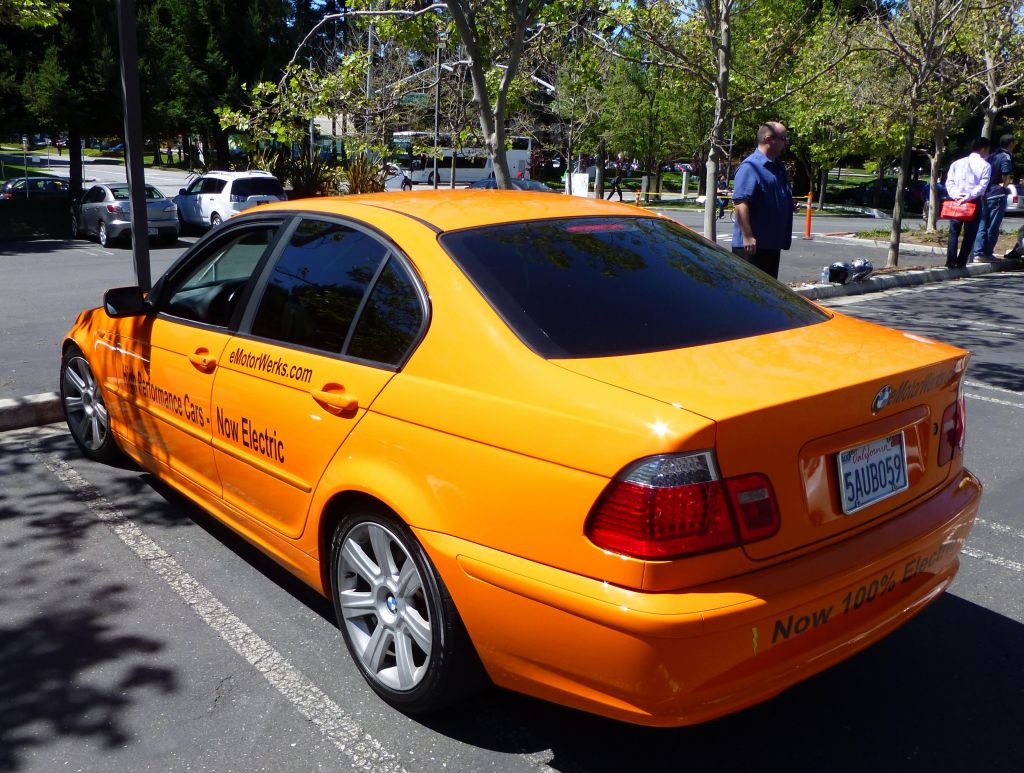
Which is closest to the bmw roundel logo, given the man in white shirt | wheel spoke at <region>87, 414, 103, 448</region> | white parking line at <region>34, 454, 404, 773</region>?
white parking line at <region>34, 454, 404, 773</region>

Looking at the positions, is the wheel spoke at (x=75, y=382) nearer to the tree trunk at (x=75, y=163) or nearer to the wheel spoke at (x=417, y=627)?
the wheel spoke at (x=417, y=627)

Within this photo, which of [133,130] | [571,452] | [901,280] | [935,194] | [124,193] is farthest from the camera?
[935,194]

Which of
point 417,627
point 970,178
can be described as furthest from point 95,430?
point 970,178

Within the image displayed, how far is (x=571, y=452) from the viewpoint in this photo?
2.42 meters

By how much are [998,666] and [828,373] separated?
1544 mm

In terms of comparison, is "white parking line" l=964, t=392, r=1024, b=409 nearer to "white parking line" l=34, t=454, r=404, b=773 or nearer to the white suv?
"white parking line" l=34, t=454, r=404, b=773

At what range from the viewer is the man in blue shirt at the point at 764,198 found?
7562 mm

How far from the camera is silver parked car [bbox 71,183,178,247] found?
20.6 m

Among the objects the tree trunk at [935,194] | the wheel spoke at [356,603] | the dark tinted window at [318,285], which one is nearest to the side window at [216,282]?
the dark tinted window at [318,285]

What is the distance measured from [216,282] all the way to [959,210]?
1286 centimetres

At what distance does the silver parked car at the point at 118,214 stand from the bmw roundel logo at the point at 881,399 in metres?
19.8

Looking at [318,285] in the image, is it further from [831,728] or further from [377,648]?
[831,728]

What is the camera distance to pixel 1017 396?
7293 millimetres

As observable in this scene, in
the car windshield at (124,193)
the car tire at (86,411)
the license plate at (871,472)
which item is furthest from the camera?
the car windshield at (124,193)
